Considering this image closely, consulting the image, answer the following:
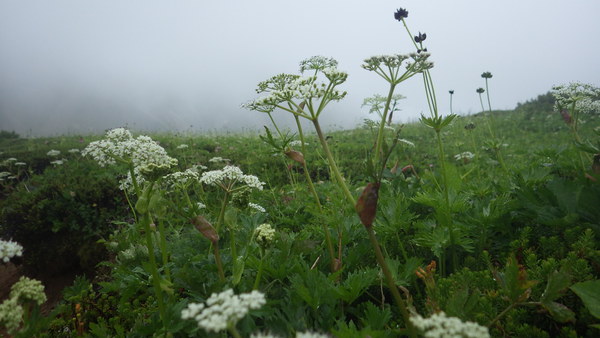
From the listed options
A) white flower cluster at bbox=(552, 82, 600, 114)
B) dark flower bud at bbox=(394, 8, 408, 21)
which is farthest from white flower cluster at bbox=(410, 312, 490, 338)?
white flower cluster at bbox=(552, 82, 600, 114)

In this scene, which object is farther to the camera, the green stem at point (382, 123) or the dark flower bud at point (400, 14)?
the dark flower bud at point (400, 14)

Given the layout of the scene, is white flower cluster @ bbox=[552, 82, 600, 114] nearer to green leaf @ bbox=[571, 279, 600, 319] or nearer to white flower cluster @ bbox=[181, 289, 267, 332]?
green leaf @ bbox=[571, 279, 600, 319]

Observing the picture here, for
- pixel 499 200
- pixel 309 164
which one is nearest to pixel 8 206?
pixel 309 164

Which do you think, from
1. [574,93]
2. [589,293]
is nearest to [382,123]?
[589,293]

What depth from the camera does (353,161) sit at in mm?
7742

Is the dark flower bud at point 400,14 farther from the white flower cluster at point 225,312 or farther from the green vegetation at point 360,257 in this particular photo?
the white flower cluster at point 225,312

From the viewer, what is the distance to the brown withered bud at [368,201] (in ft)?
4.90

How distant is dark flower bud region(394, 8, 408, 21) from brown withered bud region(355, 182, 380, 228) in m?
1.95

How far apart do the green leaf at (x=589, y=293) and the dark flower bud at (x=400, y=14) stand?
7.44ft

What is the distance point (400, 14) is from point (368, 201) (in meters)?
2.03

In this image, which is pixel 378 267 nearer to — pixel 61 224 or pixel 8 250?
pixel 8 250

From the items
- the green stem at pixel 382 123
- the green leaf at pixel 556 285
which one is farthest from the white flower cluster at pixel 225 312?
the green leaf at pixel 556 285

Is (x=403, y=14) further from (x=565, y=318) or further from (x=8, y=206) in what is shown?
(x=8, y=206)

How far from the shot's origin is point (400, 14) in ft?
9.34
